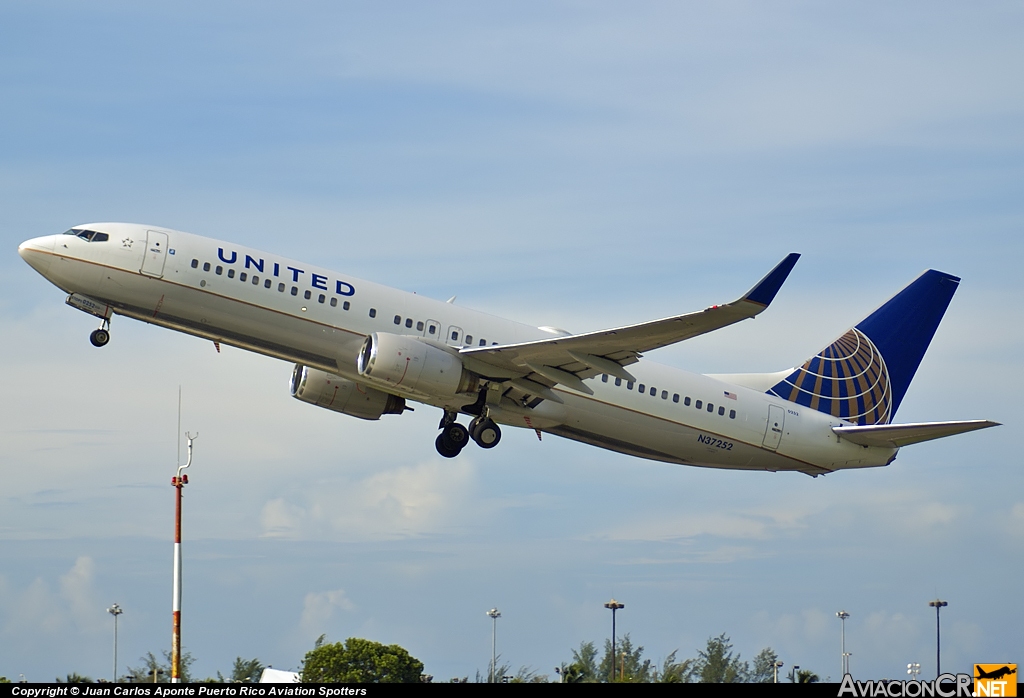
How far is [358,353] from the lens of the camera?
1623 inches

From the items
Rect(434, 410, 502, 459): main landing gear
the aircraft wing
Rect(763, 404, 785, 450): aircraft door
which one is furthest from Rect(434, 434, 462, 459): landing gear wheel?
Rect(763, 404, 785, 450): aircraft door

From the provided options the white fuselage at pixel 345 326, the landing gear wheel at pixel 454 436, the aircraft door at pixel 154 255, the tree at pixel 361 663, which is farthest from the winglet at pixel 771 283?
the tree at pixel 361 663

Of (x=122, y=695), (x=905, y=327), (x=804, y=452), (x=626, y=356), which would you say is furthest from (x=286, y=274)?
(x=905, y=327)

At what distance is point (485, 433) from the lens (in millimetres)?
44656

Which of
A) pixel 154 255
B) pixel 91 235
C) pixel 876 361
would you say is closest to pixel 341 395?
pixel 154 255

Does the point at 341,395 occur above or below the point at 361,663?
above

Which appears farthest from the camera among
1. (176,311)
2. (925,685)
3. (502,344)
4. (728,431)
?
(728,431)

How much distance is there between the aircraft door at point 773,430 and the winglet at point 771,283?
12.9m

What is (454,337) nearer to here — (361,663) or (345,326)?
(345,326)

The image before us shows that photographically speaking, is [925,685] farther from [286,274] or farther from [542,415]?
[286,274]

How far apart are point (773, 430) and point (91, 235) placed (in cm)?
2553

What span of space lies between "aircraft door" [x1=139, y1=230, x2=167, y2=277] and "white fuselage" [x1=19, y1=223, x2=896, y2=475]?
3 centimetres

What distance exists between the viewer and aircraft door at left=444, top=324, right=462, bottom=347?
141 feet

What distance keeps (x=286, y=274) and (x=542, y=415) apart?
33.6 ft
